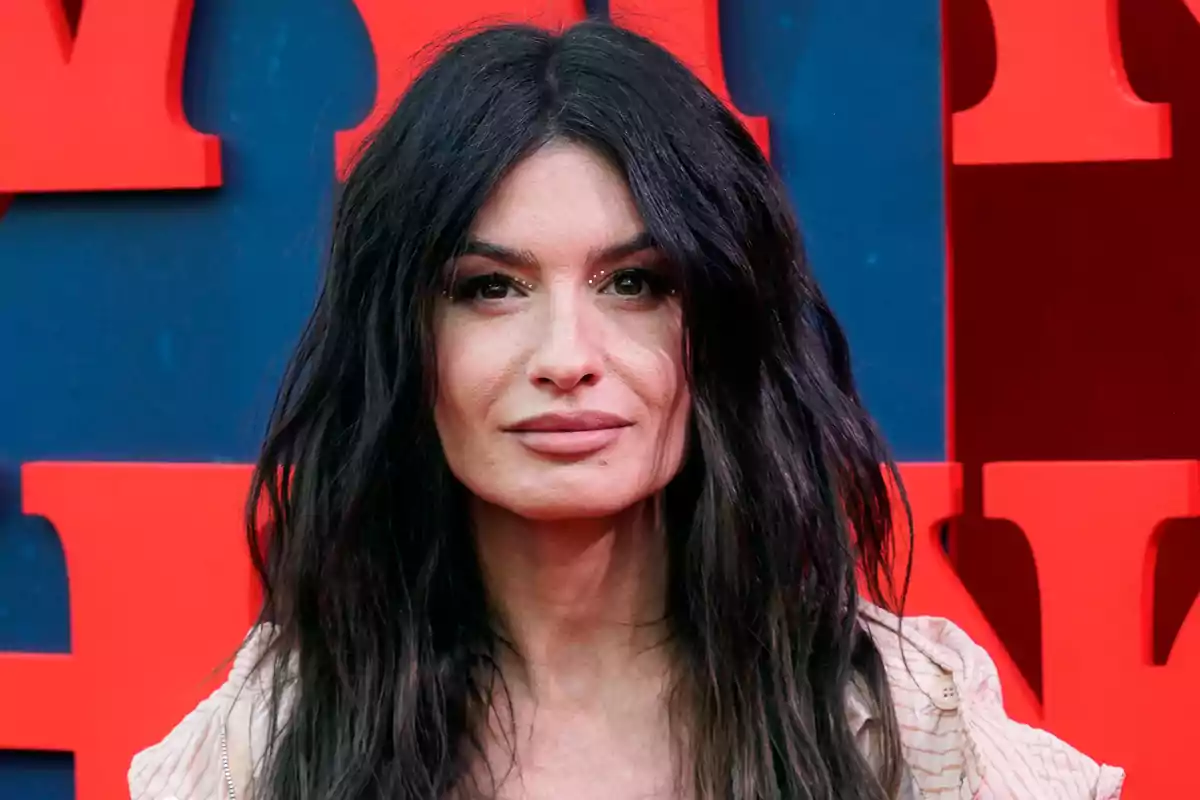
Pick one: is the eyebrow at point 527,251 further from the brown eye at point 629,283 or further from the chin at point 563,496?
the chin at point 563,496

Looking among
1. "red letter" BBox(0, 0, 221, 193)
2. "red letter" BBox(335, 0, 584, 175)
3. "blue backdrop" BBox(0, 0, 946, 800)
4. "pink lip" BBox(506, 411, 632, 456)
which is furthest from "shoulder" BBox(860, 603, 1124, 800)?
"red letter" BBox(0, 0, 221, 193)

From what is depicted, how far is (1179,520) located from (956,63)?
1.85ft

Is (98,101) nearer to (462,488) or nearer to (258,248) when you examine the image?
(258,248)

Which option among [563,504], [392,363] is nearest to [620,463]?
[563,504]

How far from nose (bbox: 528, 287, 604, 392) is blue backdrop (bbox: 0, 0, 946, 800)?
2.10 ft

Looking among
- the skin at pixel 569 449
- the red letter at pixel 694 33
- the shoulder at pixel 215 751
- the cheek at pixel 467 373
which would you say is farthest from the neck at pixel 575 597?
the red letter at pixel 694 33

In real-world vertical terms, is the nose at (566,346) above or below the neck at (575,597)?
above

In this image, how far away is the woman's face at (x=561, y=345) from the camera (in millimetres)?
993

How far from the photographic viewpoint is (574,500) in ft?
3.30

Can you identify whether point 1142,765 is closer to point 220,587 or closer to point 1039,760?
point 1039,760

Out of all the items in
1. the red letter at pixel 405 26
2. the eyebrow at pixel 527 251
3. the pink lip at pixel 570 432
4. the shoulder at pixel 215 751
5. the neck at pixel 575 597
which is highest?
the red letter at pixel 405 26

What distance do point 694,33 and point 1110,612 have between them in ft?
2.58

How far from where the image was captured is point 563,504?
1.01 m

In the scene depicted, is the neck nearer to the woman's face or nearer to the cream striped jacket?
the woman's face
